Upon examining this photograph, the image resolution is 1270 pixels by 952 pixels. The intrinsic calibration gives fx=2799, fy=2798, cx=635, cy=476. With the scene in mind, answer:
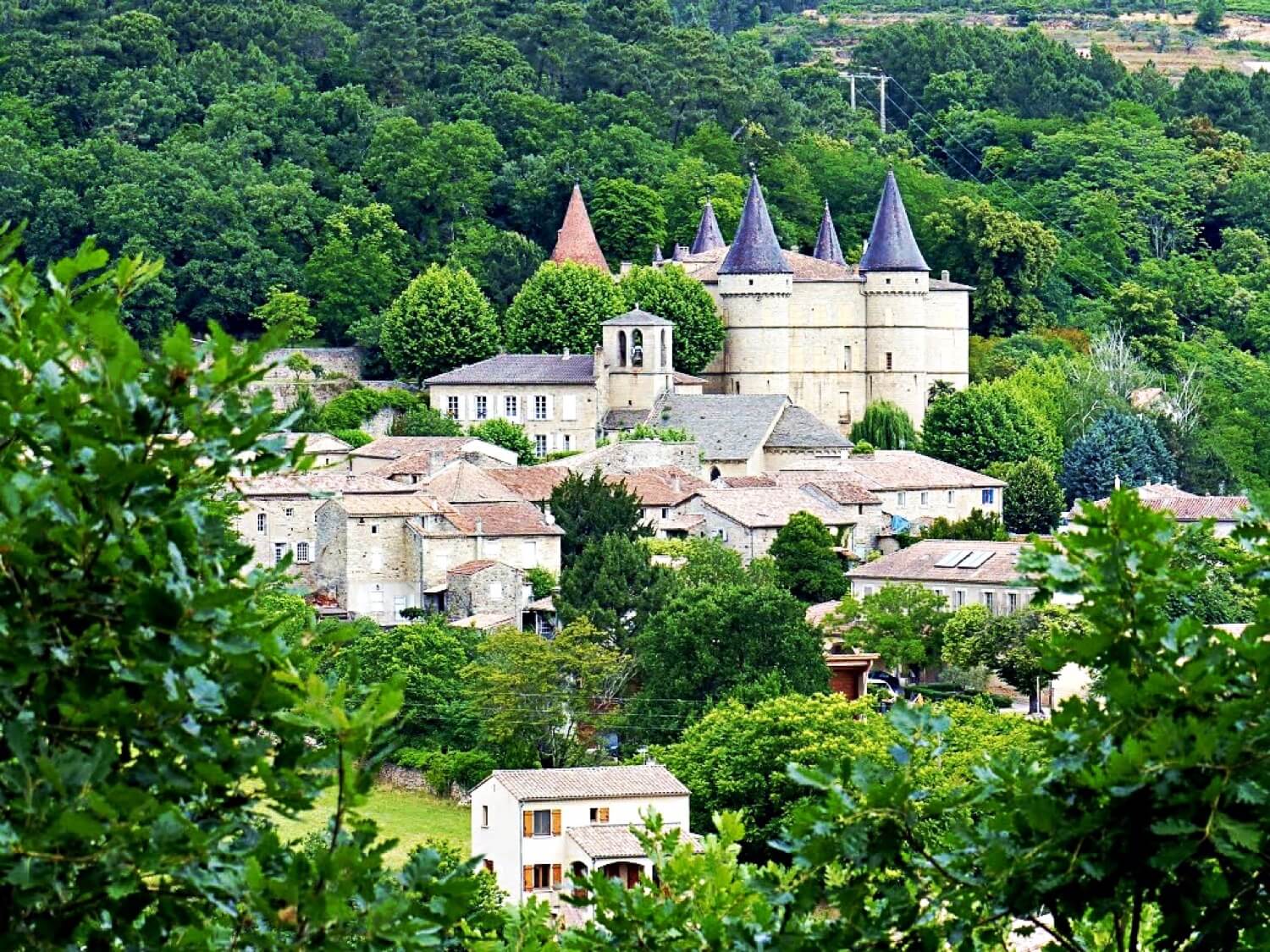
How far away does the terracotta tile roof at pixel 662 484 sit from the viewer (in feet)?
182

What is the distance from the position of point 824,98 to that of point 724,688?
69.3 m

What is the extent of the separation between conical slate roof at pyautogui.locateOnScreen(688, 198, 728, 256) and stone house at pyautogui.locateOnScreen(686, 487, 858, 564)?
72.4 ft

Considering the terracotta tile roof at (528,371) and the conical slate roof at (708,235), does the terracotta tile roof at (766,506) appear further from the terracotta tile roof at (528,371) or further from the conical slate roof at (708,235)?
the conical slate roof at (708,235)

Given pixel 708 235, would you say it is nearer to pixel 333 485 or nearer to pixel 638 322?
pixel 638 322

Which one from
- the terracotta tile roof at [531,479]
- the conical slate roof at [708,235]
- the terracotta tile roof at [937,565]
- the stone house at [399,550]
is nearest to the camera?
the stone house at [399,550]

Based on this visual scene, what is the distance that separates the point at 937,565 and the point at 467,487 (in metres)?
8.98

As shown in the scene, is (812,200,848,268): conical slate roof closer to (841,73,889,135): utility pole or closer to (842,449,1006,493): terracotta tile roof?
(842,449,1006,493): terracotta tile roof

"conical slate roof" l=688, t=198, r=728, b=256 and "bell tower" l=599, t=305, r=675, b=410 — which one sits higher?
"conical slate roof" l=688, t=198, r=728, b=256

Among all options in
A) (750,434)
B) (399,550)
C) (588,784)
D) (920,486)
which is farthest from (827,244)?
(588,784)

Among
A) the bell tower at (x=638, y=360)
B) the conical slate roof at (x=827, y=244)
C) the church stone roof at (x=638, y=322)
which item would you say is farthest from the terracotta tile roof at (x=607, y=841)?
the conical slate roof at (x=827, y=244)

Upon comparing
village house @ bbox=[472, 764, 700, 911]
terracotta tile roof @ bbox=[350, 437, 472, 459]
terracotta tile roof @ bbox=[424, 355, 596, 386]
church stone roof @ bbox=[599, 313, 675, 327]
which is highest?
church stone roof @ bbox=[599, 313, 675, 327]

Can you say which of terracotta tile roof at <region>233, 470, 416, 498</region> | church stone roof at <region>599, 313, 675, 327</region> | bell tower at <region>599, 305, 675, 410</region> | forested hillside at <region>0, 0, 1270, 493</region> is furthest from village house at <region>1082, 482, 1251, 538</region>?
terracotta tile roof at <region>233, 470, 416, 498</region>

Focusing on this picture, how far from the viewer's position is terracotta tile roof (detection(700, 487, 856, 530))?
54.3 m

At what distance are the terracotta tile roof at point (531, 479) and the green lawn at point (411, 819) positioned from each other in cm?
1338
